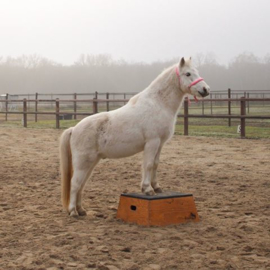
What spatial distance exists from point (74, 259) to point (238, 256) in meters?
1.25

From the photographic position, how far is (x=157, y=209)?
4816 millimetres

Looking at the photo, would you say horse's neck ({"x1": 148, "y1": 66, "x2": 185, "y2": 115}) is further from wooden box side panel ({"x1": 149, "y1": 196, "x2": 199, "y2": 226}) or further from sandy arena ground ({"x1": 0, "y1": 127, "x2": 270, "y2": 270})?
sandy arena ground ({"x1": 0, "y1": 127, "x2": 270, "y2": 270})

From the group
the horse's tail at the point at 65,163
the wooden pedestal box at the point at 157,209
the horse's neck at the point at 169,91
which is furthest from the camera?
the horse's tail at the point at 65,163

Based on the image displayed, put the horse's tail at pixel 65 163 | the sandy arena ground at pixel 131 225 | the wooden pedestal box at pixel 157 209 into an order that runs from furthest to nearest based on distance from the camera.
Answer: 1. the horse's tail at pixel 65 163
2. the wooden pedestal box at pixel 157 209
3. the sandy arena ground at pixel 131 225

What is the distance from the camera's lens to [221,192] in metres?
6.53

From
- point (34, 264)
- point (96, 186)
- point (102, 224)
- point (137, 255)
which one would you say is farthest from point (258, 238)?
point (96, 186)

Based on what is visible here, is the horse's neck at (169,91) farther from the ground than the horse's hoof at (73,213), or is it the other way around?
the horse's neck at (169,91)

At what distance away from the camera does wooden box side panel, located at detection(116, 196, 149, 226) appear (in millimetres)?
4812

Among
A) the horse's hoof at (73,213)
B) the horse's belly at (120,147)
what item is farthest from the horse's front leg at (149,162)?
the horse's hoof at (73,213)

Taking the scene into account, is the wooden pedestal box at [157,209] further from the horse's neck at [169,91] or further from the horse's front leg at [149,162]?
the horse's neck at [169,91]

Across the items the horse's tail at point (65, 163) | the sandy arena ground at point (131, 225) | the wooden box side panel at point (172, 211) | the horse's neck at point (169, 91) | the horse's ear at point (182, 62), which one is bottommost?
the sandy arena ground at point (131, 225)

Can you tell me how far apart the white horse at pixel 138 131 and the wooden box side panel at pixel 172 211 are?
217mm

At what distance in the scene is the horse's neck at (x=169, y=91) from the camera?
509 cm

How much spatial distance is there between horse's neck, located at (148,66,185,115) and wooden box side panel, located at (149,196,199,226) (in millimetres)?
923
